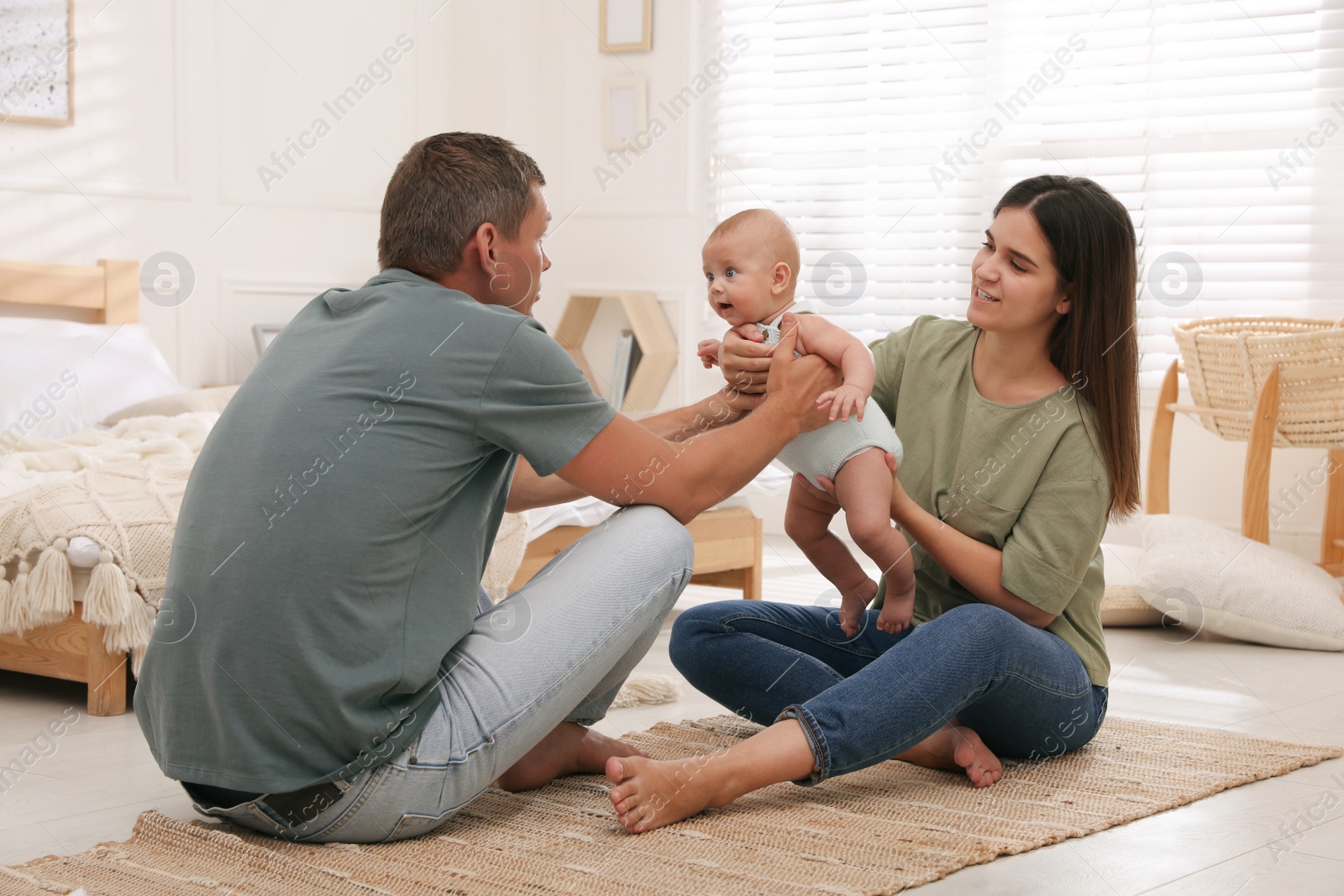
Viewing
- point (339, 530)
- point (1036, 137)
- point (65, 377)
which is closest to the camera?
point (339, 530)

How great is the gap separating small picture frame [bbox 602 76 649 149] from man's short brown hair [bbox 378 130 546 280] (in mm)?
3495

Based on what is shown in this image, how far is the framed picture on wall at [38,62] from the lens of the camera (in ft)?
11.6

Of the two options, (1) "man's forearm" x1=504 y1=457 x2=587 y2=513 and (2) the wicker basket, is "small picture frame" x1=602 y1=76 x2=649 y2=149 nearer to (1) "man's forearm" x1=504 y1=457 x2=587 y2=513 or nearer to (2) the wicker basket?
(2) the wicker basket

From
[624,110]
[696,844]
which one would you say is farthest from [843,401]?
[624,110]

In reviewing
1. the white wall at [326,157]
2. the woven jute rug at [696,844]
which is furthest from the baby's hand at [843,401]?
the white wall at [326,157]

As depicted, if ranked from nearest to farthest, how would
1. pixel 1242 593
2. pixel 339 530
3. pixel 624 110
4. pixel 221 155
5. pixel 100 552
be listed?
pixel 339 530
pixel 100 552
pixel 1242 593
pixel 221 155
pixel 624 110

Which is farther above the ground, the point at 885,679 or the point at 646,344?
the point at 646,344

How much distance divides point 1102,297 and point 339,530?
1032 mm

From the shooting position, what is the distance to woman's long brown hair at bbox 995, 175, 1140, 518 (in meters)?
1.68

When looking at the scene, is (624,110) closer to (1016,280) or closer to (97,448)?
(97,448)

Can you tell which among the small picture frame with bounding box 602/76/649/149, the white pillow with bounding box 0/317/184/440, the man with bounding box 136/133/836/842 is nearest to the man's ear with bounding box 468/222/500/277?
the man with bounding box 136/133/836/842

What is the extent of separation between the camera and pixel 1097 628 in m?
Result: 1.79

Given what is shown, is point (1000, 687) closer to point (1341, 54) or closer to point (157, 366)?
point (157, 366)

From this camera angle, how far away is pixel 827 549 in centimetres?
184
